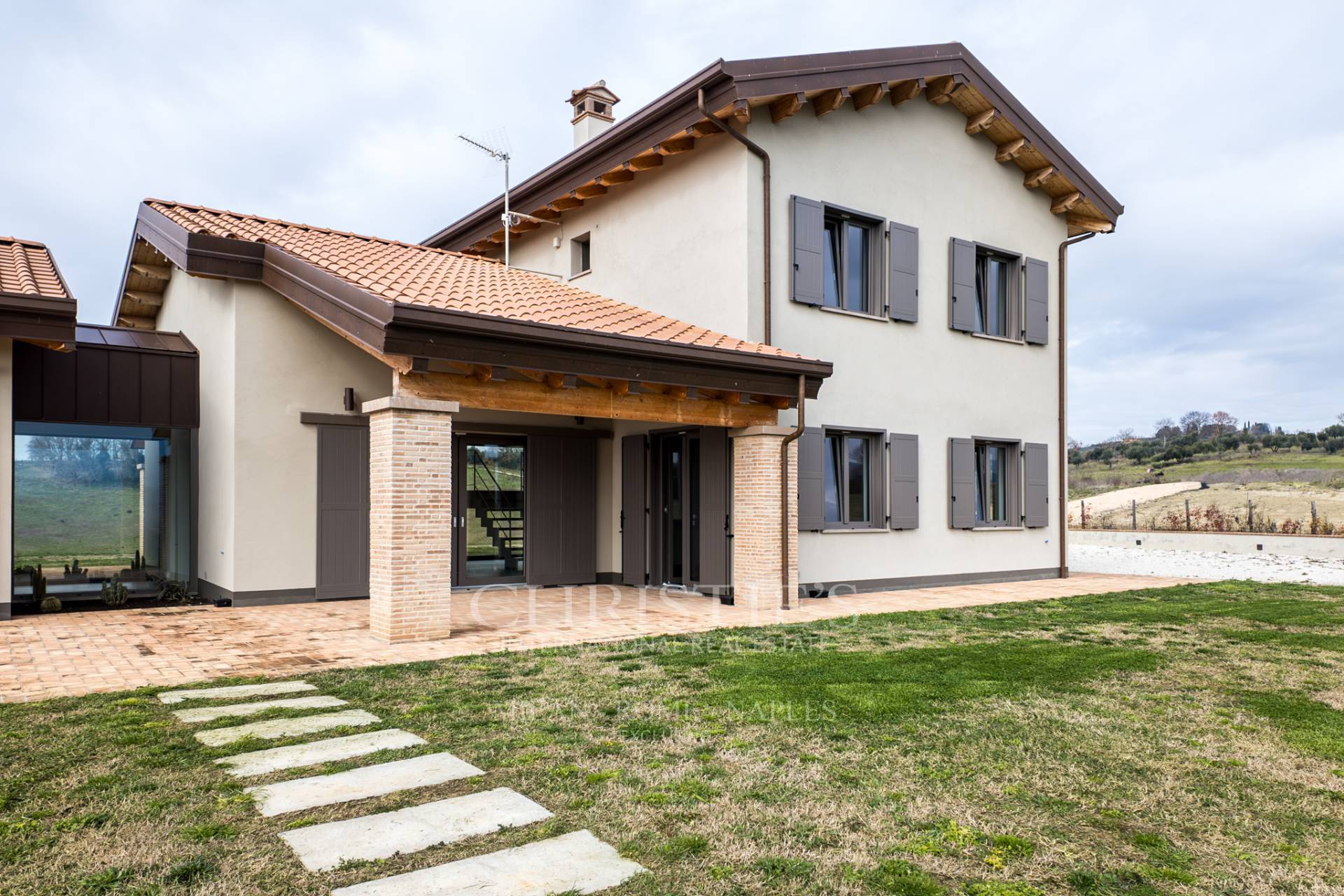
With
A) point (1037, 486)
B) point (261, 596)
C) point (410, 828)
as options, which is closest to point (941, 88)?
point (1037, 486)

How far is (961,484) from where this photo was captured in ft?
42.7

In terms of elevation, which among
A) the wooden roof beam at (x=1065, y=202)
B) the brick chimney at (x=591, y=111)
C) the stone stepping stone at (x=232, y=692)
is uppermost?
the brick chimney at (x=591, y=111)

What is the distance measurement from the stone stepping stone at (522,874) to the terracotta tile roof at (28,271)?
7741mm

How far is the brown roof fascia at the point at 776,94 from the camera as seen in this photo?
10250 millimetres

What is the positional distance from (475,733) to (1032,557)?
38.5ft

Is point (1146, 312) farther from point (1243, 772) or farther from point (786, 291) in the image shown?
point (1243, 772)

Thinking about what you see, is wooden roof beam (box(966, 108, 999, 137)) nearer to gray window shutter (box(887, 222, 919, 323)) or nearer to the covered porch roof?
gray window shutter (box(887, 222, 919, 323))

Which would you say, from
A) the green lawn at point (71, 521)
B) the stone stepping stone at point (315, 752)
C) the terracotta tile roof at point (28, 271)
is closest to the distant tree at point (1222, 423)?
the green lawn at point (71, 521)

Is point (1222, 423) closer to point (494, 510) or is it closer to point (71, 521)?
point (494, 510)

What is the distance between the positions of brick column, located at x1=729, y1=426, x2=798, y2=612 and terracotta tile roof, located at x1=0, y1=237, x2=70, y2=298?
6928 millimetres

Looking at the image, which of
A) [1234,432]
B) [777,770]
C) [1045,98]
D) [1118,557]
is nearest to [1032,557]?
[1118,557]

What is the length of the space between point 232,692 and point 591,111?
1214 centimetres

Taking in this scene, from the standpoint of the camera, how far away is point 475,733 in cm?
467

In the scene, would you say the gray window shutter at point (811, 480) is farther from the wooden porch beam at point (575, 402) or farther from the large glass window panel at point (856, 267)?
the large glass window panel at point (856, 267)
